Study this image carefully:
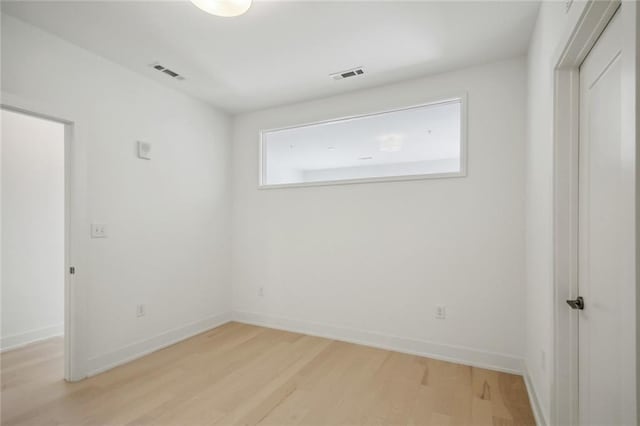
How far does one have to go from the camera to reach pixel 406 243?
126 inches

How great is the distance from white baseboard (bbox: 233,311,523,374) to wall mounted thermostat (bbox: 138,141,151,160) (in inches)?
87.6

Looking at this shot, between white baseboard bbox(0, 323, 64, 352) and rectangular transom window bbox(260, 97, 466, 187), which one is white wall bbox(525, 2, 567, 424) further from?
white baseboard bbox(0, 323, 64, 352)

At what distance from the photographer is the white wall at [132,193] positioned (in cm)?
250

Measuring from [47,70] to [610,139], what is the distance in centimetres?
356

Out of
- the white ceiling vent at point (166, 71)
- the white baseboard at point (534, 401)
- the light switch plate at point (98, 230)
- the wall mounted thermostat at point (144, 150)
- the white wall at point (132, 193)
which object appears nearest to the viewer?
the white baseboard at point (534, 401)

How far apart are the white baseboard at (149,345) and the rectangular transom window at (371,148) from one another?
183 cm

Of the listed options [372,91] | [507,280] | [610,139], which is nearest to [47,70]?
[372,91]

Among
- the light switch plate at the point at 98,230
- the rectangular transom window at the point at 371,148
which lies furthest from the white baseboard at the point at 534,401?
the light switch plate at the point at 98,230

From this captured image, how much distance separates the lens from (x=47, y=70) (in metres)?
2.43

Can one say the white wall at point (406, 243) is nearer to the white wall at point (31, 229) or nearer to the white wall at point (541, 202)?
the white wall at point (541, 202)

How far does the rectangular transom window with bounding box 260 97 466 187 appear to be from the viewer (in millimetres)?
3119

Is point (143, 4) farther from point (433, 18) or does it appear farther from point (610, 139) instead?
point (610, 139)

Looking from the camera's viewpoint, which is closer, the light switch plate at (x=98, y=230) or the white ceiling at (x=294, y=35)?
the white ceiling at (x=294, y=35)

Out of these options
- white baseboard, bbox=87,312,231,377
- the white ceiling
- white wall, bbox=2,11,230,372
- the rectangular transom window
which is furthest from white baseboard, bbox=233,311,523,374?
the white ceiling
